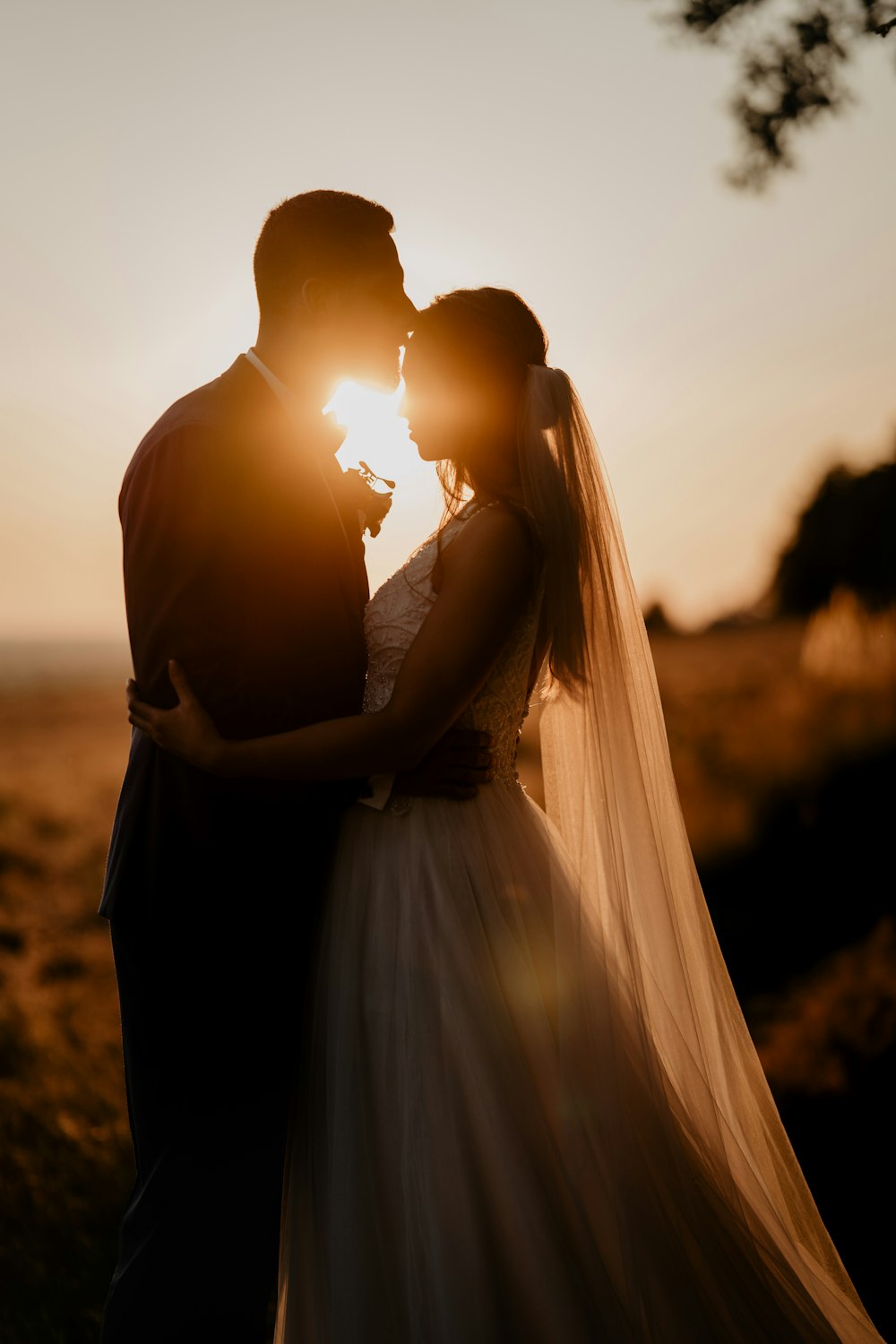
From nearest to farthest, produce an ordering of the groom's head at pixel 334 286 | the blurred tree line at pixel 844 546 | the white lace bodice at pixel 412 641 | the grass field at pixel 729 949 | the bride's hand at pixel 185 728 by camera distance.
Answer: the bride's hand at pixel 185 728
the white lace bodice at pixel 412 641
the groom's head at pixel 334 286
the grass field at pixel 729 949
the blurred tree line at pixel 844 546

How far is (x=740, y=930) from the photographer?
6227 mm

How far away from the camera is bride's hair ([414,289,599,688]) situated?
2.64 metres

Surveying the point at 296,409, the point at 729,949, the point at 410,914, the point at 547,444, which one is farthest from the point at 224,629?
the point at 729,949

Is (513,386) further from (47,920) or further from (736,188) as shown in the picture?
(47,920)

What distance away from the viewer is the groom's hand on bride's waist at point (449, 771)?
264cm

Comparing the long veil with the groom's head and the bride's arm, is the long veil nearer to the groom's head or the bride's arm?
the bride's arm

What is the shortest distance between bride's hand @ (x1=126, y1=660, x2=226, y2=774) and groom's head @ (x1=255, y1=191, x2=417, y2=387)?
2.95ft

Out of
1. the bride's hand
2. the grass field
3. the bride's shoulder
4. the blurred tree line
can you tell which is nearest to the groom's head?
the bride's shoulder

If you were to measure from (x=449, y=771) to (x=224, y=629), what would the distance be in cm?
60

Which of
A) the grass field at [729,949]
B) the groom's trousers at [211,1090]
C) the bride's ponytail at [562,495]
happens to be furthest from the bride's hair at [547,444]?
the grass field at [729,949]

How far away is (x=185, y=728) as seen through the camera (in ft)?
7.89

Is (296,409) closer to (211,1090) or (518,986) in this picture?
(518,986)

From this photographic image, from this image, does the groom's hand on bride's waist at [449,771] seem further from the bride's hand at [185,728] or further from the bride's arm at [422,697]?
the bride's hand at [185,728]

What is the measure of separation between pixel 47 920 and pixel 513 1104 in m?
4.93
